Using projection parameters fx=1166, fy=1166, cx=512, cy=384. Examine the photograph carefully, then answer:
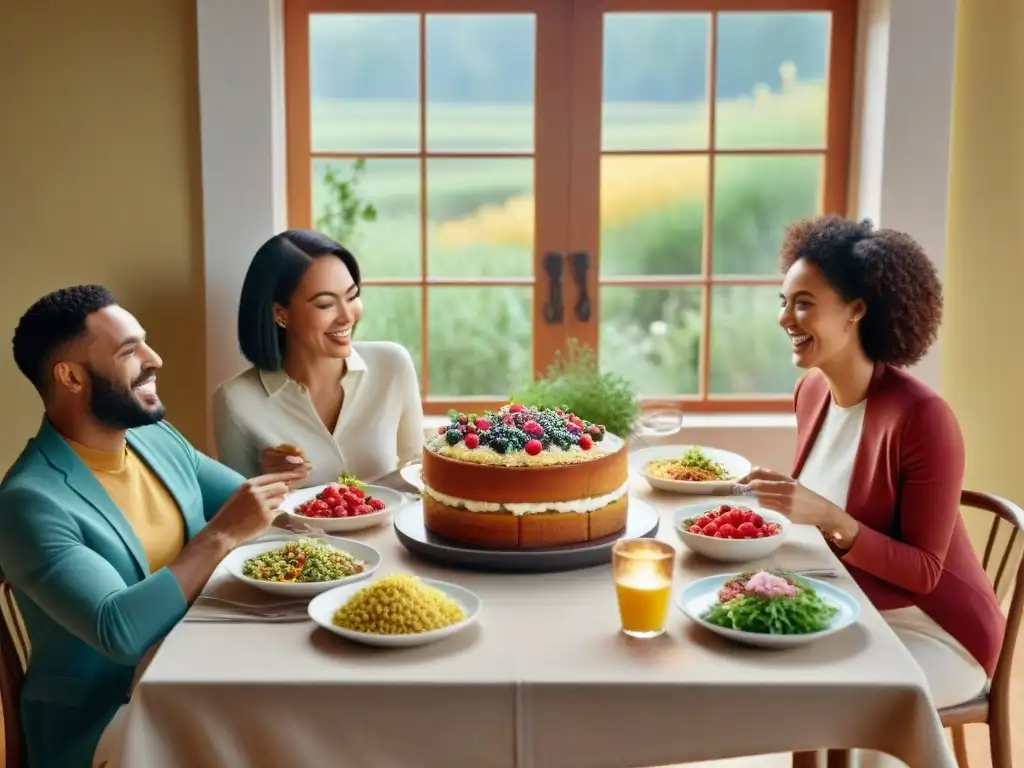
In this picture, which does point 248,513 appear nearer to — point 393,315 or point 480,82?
point 393,315

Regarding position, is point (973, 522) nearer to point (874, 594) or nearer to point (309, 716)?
point (874, 594)

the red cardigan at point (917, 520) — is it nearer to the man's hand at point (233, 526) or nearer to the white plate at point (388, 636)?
the white plate at point (388, 636)

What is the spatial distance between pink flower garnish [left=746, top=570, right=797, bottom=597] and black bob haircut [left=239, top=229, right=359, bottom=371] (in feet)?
4.61

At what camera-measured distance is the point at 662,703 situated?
1518mm

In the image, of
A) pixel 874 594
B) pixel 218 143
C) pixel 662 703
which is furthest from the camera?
pixel 218 143

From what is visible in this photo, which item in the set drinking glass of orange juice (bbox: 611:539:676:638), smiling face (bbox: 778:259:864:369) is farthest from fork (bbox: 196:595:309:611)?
smiling face (bbox: 778:259:864:369)

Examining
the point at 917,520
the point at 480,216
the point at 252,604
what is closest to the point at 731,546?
the point at 917,520

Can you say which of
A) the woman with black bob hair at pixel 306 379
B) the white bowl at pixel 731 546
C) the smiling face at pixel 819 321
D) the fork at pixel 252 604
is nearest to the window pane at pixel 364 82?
the woman with black bob hair at pixel 306 379

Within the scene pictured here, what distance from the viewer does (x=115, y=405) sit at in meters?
1.98

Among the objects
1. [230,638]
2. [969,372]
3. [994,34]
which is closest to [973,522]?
[969,372]

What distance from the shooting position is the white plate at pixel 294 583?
1787 mm

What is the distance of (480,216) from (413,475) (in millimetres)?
1210

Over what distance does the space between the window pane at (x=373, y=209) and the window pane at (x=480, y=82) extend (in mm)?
145

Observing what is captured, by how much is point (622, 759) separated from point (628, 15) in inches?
95.4
